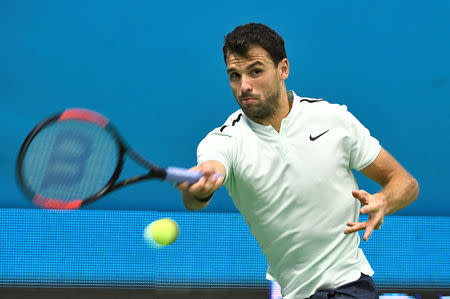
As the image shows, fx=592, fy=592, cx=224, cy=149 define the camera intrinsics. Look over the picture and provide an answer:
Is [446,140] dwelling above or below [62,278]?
above

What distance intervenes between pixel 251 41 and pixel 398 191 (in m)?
0.68

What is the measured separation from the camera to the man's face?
6.39 ft

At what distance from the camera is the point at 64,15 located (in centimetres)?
396

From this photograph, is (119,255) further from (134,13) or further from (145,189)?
(134,13)

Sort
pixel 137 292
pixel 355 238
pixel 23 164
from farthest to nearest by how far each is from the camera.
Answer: pixel 137 292
pixel 355 238
pixel 23 164

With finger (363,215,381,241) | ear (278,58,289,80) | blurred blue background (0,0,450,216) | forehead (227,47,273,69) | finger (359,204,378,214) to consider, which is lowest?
finger (363,215,381,241)

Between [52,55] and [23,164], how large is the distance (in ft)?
7.96

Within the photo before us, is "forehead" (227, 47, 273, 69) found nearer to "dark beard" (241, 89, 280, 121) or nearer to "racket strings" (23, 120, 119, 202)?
Result: "dark beard" (241, 89, 280, 121)

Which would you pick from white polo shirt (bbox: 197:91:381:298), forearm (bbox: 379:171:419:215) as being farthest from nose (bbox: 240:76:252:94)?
forearm (bbox: 379:171:419:215)

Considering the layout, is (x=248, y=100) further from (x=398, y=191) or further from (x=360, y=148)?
(x=398, y=191)

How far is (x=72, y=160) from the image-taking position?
2027 millimetres

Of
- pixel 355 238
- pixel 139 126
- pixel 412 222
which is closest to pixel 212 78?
pixel 139 126

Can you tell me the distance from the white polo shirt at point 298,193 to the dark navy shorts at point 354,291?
0.06 feet

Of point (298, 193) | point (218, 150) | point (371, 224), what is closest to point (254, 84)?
point (218, 150)
